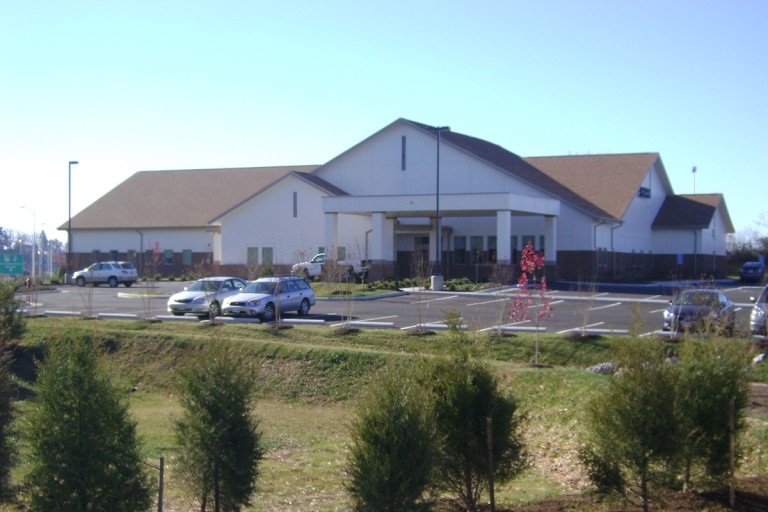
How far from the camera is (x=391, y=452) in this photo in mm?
7793

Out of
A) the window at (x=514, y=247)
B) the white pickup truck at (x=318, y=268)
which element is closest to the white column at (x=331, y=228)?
the white pickup truck at (x=318, y=268)

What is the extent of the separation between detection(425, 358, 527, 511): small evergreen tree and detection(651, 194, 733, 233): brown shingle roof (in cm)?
5070

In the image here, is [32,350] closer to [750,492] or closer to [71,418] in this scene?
[71,418]

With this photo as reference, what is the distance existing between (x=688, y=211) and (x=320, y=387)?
4557 cm

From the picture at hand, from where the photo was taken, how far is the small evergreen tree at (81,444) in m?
7.76

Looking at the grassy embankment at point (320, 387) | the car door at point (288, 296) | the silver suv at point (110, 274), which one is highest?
the silver suv at point (110, 274)

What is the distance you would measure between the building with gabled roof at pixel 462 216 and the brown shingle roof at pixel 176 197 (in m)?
1.16

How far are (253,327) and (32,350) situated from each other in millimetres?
6457

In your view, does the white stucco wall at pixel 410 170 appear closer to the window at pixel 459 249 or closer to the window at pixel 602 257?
the window at pixel 459 249

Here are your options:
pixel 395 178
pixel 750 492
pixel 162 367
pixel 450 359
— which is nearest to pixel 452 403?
pixel 450 359

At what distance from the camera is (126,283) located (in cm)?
5269

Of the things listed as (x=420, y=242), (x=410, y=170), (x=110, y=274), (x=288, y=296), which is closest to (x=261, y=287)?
(x=288, y=296)

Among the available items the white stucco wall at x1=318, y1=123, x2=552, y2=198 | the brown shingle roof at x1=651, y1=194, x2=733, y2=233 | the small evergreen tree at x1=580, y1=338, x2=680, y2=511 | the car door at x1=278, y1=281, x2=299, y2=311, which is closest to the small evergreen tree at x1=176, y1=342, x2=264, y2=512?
the small evergreen tree at x1=580, y1=338, x2=680, y2=511

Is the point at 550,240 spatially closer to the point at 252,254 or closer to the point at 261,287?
the point at 252,254
